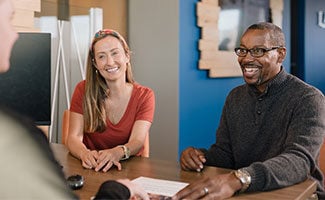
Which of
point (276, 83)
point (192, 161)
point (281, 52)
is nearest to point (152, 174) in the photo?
point (192, 161)

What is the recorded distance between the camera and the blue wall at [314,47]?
20.3 feet

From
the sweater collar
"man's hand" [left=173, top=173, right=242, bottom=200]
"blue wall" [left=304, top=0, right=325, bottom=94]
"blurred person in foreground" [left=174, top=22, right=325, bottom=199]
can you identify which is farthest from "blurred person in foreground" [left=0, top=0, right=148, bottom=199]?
"blue wall" [left=304, top=0, right=325, bottom=94]

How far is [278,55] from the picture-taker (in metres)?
1.89

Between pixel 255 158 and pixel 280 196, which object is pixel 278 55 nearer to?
pixel 255 158

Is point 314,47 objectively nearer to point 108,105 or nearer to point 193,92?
point 193,92

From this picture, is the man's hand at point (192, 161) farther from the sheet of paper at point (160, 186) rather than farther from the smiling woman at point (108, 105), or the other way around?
the smiling woman at point (108, 105)

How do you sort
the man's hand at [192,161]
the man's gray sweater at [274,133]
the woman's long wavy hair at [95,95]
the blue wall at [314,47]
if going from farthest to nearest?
the blue wall at [314,47] < the woman's long wavy hair at [95,95] < the man's hand at [192,161] < the man's gray sweater at [274,133]

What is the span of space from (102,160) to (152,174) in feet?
0.77

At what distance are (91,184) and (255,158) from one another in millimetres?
752

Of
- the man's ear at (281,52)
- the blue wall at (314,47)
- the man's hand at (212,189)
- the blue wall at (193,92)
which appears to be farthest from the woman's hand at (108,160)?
the blue wall at (314,47)

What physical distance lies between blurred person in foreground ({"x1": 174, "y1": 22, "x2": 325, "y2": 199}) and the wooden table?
3 cm

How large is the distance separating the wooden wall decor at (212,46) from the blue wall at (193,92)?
5 centimetres

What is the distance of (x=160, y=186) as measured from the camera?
141 cm

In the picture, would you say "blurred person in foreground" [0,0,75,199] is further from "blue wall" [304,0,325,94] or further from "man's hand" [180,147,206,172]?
"blue wall" [304,0,325,94]
